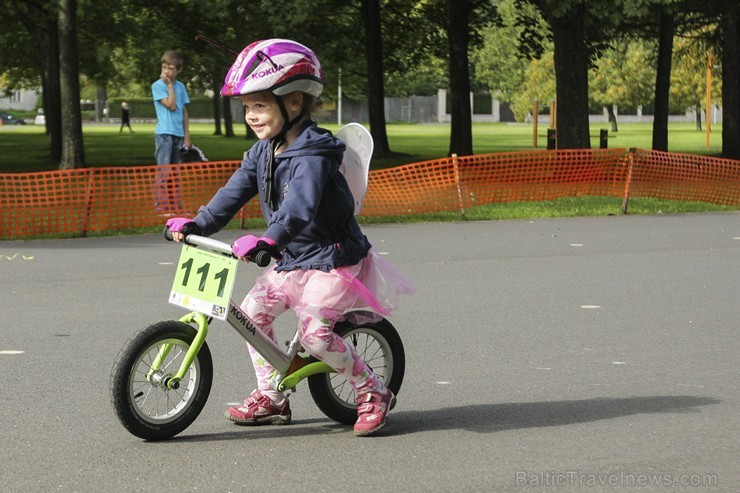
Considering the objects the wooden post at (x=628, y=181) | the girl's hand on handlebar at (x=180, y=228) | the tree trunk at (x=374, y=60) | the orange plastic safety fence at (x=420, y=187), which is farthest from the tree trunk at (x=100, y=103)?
the girl's hand on handlebar at (x=180, y=228)

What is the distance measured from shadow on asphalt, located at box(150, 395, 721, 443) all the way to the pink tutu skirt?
55cm

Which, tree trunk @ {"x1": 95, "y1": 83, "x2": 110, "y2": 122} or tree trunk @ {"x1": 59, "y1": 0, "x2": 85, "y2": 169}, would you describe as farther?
tree trunk @ {"x1": 95, "y1": 83, "x2": 110, "y2": 122}

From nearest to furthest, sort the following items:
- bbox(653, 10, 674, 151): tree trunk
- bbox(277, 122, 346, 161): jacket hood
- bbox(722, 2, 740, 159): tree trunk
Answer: bbox(277, 122, 346, 161): jacket hood → bbox(653, 10, 674, 151): tree trunk → bbox(722, 2, 740, 159): tree trunk

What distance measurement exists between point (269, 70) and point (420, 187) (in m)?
13.0

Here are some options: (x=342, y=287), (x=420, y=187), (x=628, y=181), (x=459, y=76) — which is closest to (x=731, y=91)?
(x=459, y=76)

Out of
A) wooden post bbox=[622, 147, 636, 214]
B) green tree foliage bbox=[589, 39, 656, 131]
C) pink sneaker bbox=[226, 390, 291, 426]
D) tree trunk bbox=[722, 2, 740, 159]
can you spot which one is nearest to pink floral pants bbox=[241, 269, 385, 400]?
pink sneaker bbox=[226, 390, 291, 426]

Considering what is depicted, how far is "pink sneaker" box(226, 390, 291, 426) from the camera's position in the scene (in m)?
6.12

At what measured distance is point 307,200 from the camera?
553cm

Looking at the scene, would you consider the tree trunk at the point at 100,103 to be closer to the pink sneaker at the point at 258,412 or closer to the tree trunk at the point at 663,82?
the tree trunk at the point at 663,82

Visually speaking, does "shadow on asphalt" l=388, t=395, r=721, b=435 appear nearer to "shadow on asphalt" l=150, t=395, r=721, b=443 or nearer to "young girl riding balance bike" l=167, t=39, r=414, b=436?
"shadow on asphalt" l=150, t=395, r=721, b=443

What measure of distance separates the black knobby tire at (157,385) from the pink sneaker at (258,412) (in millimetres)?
284

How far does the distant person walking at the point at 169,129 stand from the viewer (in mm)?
15430

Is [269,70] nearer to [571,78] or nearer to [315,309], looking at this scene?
[315,309]

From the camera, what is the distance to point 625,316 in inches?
374
